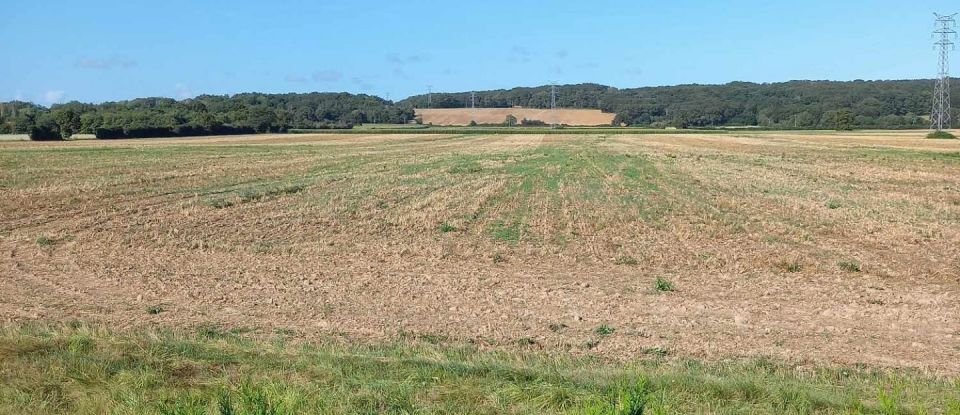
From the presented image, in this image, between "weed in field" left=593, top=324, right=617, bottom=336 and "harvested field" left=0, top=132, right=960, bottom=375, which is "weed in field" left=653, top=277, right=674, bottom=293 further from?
"weed in field" left=593, top=324, right=617, bottom=336

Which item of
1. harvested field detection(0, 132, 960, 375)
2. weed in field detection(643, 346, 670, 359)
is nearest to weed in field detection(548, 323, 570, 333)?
harvested field detection(0, 132, 960, 375)

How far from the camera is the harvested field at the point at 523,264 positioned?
10.5 metres

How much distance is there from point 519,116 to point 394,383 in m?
182

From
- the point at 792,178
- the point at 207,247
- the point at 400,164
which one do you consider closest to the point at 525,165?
the point at 400,164

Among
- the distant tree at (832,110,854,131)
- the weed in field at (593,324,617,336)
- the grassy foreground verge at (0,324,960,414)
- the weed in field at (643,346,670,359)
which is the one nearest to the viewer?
the grassy foreground verge at (0,324,960,414)

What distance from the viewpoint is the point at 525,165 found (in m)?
47.4

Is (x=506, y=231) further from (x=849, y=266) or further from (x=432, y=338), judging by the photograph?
(x=432, y=338)

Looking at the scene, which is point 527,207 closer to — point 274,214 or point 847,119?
point 274,214

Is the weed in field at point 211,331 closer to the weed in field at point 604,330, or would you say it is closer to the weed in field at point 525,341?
the weed in field at point 525,341

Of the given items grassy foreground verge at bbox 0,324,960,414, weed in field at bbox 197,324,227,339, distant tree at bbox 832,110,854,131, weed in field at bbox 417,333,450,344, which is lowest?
weed in field at bbox 417,333,450,344

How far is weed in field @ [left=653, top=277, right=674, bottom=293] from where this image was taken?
1320 cm

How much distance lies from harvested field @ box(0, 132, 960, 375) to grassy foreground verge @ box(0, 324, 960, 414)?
138 centimetres

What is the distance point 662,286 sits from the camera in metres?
13.3

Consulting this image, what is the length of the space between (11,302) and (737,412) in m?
10.5
